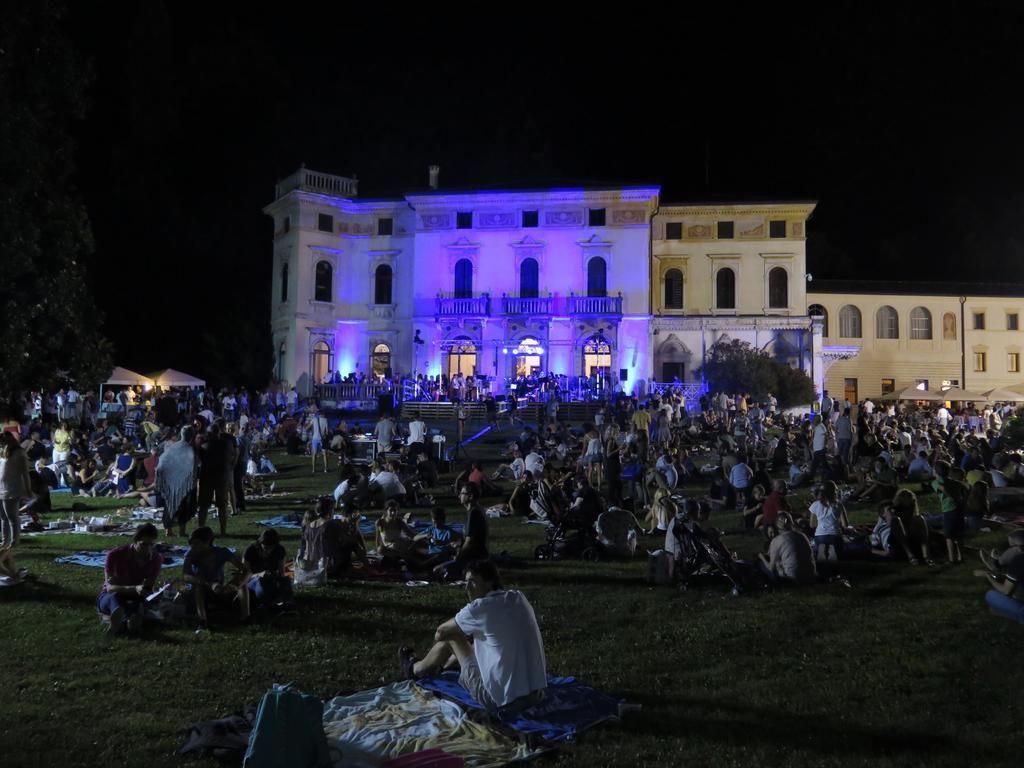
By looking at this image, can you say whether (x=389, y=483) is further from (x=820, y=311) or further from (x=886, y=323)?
(x=886, y=323)

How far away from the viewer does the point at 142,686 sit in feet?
18.9

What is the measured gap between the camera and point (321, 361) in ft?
123

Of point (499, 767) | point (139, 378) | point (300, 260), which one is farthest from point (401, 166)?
point (499, 767)

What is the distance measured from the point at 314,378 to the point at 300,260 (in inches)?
213

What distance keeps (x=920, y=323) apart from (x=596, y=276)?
19713 mm

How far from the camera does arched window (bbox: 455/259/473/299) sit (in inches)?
1438

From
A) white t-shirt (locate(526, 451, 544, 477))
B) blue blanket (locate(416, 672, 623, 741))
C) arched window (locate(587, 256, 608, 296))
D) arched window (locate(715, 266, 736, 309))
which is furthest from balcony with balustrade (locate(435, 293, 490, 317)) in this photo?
blue blanket (locate(416, 672, 623, 741))

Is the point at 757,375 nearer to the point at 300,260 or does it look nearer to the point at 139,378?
the point at 300,260

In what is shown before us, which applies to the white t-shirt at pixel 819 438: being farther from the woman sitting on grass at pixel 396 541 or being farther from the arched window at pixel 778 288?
the arched window at pixel 778 288

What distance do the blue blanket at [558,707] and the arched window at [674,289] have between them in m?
33.0

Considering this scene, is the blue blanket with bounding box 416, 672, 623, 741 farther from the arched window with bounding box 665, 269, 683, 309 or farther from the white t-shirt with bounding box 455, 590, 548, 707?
the arched window with bounding box 665, 269, 683, 309

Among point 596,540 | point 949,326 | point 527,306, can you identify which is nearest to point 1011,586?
point 596,540

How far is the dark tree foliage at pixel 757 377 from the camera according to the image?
3238cm

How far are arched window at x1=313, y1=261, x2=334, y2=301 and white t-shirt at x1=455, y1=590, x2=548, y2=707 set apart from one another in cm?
3323
